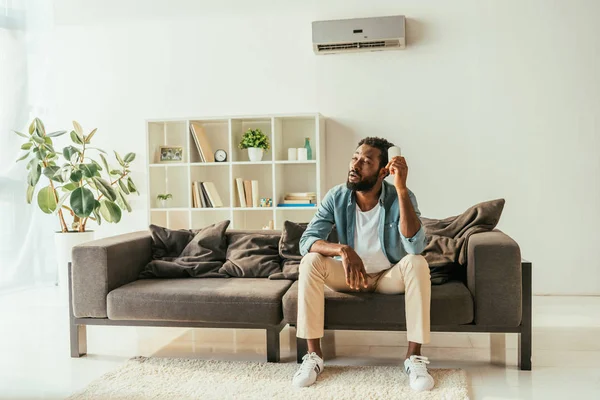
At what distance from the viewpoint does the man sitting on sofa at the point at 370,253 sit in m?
2.94

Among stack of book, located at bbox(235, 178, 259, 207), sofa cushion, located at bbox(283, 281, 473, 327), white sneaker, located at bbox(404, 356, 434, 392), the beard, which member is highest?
the beard

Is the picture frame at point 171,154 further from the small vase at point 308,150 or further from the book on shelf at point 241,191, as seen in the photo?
the small vase at point 308,150

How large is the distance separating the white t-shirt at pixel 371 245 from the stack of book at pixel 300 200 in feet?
6.54

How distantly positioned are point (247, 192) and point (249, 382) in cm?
253

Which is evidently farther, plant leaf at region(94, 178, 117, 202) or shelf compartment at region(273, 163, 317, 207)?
shelf compartment at region(273, 163, 317, 207)

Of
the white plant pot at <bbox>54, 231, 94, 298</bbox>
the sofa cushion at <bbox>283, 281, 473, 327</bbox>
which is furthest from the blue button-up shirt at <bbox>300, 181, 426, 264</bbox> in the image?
the white plant pot at <bbox>54, 231, 94, 298</bbox>

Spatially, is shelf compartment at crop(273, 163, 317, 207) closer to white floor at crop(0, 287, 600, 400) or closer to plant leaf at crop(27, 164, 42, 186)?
white floor at crop(0, 287, 600, 400)

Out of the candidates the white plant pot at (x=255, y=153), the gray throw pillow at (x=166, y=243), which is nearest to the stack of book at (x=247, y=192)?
the white plant pot at (x=255, y=153)

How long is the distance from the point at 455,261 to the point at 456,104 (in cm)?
217

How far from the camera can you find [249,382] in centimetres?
293

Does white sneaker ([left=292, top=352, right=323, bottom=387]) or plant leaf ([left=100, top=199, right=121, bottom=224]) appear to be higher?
plant leaf ([left=100, top=199, right=121, bottom=224])

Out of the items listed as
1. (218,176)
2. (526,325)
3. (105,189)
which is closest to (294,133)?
(218,176)

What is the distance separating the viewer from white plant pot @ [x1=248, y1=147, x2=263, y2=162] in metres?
5.21

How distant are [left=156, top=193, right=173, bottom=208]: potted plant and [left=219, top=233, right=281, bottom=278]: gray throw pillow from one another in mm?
1614
